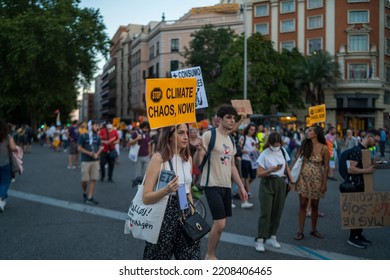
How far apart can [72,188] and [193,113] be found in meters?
7.19

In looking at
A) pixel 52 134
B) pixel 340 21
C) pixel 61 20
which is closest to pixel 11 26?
pixel 61 20

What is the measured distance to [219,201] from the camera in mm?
4254

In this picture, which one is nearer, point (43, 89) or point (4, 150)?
point (43, 89)

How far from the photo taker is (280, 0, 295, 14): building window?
500cm

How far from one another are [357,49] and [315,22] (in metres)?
0.75

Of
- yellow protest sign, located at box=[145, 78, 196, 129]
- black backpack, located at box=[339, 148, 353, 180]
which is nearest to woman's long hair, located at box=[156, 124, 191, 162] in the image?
yellow protest sign, located at box=[145, 78, 196, 129]

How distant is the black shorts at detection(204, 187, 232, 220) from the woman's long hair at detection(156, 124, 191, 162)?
1227 mm

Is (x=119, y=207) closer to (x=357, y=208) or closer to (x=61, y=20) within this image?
(x=61, y=20)

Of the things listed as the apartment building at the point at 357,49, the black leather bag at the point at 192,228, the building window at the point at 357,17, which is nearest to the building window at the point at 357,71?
the apartment building at the point at 357,49

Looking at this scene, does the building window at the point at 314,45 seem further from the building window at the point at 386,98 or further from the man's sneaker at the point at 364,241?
the man's sneaker at the point at 364,241

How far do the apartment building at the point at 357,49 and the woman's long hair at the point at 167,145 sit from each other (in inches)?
87.8

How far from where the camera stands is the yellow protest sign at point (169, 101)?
300 cm

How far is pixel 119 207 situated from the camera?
7402 mm

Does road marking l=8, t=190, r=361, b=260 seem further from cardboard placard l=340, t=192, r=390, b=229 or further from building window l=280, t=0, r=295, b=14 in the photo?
building window l=280, t=0, r=295, b=14
